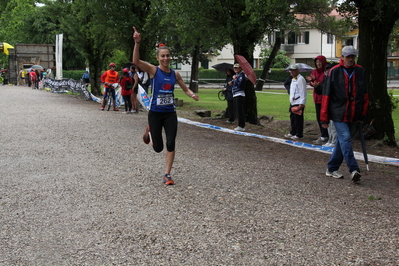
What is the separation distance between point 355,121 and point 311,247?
Answer: 346 centimetres

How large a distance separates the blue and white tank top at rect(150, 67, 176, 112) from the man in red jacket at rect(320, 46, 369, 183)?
2.16 meters

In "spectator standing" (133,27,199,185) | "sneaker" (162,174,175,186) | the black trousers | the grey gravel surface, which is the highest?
"spectator standing" (133,27,199,185)

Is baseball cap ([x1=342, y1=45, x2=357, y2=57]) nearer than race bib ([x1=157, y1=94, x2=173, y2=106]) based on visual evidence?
No

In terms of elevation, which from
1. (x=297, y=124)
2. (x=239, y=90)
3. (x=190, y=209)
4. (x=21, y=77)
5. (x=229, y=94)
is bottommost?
(x=190, y=209)

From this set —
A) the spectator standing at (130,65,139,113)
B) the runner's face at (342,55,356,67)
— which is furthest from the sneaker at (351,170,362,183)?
the spectator standing at (130,65,139,113)

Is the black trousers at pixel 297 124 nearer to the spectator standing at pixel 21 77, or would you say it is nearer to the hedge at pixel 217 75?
the spectator standing at pixel 21 77

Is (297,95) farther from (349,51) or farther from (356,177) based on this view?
(356,177)

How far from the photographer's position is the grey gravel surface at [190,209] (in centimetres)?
466

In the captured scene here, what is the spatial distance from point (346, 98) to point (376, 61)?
13.8ft

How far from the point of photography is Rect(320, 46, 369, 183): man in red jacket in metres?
7.70

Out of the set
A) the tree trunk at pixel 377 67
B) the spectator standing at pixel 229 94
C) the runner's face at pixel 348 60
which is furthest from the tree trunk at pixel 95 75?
the runner's face at pixel 348 60

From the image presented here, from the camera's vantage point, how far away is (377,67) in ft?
37.8

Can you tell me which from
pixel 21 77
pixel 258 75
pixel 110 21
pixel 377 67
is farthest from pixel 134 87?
pixel 258 75

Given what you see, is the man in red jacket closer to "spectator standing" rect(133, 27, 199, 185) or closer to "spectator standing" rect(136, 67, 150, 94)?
"spectator standing" rect(133, 27, 199, 185)
